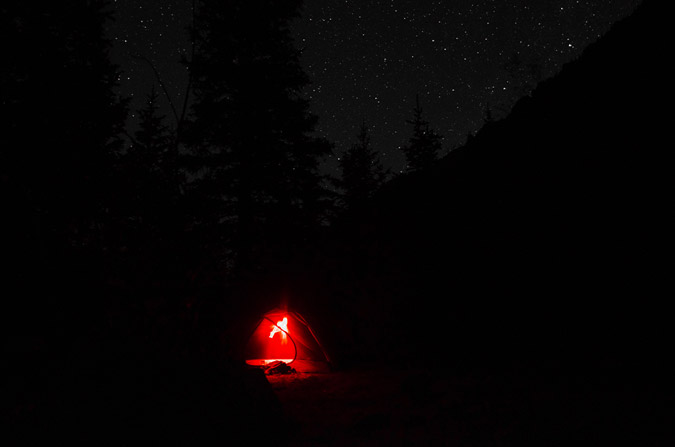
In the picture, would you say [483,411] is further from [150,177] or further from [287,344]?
[287,344]

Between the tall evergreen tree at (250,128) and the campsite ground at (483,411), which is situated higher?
the tall evergreen tree at (250,128)

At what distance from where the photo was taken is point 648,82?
11.2 metres

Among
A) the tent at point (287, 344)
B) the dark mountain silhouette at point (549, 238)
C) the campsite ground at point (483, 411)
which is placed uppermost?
the dark mountain silhouette at point (549, 238)

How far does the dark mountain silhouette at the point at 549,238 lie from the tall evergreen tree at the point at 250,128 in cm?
497

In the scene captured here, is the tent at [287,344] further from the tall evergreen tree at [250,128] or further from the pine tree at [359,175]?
the pine tree at [359,175]

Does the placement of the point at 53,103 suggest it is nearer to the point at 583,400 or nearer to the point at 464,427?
the point at 464,427

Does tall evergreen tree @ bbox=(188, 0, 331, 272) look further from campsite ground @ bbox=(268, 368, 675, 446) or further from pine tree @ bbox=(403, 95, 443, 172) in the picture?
pine tree @ bbox=(403, 95, 443, 172)

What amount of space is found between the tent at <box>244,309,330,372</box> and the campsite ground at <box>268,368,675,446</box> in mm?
2228

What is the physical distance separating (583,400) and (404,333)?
23.7 feet

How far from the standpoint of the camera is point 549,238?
36.8 feet

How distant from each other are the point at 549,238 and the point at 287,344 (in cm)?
830

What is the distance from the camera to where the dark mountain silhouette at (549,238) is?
29.8 feet

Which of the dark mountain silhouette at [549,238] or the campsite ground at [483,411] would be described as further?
the dark mountain silhouette at [549,238]

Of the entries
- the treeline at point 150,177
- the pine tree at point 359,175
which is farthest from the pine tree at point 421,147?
the treeline at point 150,177
